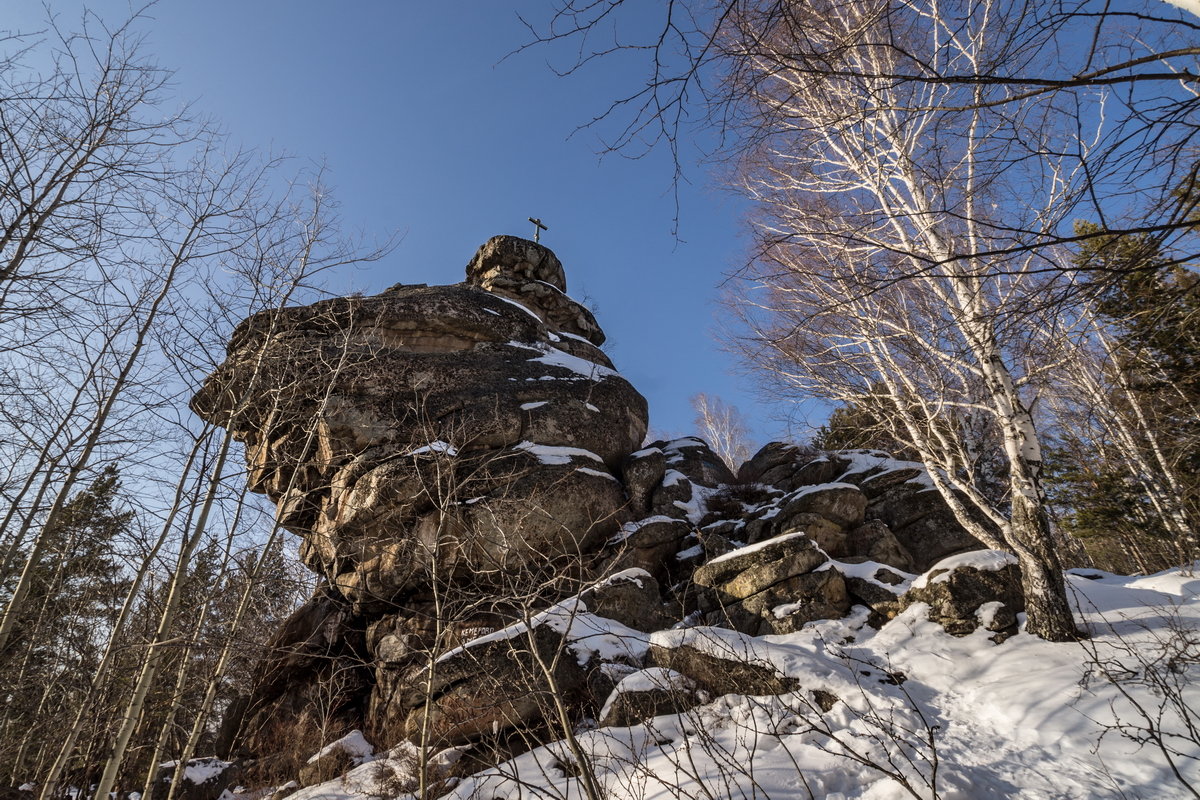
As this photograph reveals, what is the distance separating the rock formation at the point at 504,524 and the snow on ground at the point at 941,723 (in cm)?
54

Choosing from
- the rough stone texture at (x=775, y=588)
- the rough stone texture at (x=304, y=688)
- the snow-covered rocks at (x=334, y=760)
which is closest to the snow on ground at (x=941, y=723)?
the snow-covered rocks at (x=334, y=760)

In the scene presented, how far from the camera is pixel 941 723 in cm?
506

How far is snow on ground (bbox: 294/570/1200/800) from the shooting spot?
12.5ft

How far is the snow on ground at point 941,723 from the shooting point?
3.81 m

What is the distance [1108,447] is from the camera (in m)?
11.8

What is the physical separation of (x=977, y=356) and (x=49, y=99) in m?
9.04

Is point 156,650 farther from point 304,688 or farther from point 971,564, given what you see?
point 971,564

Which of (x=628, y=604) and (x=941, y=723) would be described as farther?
(x=628, y=604)

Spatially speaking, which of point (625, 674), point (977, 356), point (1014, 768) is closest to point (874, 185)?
point (977, 356)

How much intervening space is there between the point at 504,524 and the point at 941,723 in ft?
24.0

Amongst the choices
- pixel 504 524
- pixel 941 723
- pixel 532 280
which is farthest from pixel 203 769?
pixel 532 280

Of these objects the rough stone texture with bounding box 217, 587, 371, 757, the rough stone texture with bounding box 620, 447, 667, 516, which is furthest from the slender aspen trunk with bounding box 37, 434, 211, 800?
the rough stone texture with bounding box 620, 447, 667, 516

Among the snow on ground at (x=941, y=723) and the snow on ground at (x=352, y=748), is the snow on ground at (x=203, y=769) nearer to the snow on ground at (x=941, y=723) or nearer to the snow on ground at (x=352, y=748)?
the snow on ground at (x=352, y=748)

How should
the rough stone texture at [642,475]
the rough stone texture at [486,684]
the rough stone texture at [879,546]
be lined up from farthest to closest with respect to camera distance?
the rough stone texture at [642,475]
the rough stone texture at [879,546]
the rough stone texture at [486,684]
